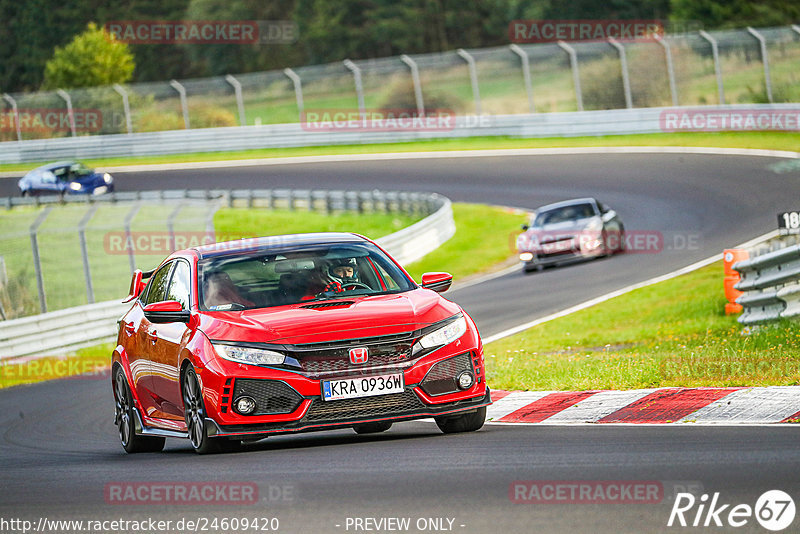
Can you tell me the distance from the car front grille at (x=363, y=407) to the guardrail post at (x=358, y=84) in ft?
138

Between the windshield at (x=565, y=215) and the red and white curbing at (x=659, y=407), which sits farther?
the windshield at (x=565, y=215)

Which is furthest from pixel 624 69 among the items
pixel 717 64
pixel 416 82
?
pixel 416 82

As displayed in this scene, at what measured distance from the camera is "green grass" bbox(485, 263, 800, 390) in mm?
10227

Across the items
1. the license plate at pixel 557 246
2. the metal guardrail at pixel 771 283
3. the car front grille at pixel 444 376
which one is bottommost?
the license plate at pixel 557 246

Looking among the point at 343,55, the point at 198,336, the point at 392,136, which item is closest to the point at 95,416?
the point at 198,336

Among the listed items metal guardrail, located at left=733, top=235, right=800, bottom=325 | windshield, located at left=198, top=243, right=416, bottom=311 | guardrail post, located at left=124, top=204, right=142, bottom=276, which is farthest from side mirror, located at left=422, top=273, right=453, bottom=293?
guardrail post, located at left=124, top=204, right=142, bottom=276

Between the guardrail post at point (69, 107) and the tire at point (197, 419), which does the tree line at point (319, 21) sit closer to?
the guardrail post at point (69, 107)

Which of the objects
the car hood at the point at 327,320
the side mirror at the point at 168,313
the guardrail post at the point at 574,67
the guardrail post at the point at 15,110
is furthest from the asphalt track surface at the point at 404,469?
the guardrail post at the point at 15,110

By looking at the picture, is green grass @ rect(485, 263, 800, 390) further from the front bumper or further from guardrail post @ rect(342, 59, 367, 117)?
guardrail post @ rect(342, 59, 367, 117)

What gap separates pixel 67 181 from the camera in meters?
46.3

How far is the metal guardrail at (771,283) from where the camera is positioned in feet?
42.5

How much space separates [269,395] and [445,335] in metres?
1.22

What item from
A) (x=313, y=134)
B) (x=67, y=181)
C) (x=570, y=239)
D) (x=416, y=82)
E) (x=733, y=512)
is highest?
(x=733, y=512)

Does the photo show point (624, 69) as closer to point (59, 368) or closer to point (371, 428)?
point (59, 368)
